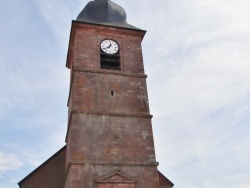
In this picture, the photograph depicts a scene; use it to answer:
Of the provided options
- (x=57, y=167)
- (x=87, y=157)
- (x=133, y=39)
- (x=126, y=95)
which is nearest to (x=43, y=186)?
(x=57, y=167)

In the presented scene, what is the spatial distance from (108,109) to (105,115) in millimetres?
338

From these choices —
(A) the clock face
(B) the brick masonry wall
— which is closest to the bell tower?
(A) the clock face

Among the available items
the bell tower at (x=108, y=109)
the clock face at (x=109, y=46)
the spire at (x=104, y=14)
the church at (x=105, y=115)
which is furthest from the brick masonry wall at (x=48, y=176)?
the spire at (x=104, y=14)

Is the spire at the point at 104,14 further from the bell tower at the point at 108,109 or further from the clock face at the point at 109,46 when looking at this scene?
the clock face at the point at 109,46

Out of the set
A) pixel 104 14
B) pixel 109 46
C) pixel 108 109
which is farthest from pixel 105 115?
pixel 104 14

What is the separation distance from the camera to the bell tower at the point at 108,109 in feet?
39.0

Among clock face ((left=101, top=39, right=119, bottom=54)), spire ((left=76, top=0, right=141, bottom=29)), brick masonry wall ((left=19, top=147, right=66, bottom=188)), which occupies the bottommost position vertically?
brick masonry wall ((left=19, top=147, right=66, bottom=188))

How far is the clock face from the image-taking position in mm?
15028

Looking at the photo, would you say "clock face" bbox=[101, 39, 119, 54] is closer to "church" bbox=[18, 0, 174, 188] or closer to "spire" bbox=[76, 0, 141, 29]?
"church" bbox=[18, 0, 174, 188]

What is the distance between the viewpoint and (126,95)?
544 inches

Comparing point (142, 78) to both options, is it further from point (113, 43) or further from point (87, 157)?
point (87, 157)

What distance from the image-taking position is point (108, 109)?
1324cm

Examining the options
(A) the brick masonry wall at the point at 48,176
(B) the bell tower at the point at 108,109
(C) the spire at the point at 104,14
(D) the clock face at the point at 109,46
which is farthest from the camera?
(C) the spire at the point at 104,14

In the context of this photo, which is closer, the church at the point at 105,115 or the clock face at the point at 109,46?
the church at the point at 105,115
